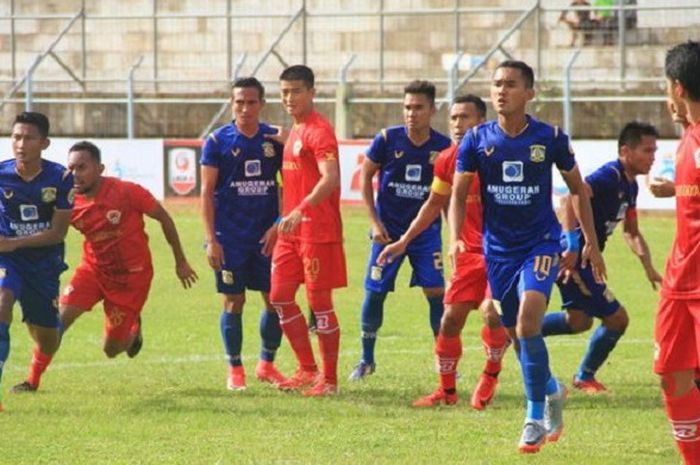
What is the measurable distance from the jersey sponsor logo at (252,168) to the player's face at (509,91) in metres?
3.19

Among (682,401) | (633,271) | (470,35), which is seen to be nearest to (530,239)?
(682,401)

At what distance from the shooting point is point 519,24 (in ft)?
108

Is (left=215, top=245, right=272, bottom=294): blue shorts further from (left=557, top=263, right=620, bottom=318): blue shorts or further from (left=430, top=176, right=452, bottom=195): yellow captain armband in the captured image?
(left=557, top=263, right=620, bottom=318): blue shorts

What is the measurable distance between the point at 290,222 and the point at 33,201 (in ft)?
6.09

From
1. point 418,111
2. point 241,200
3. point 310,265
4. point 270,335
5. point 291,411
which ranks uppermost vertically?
point 418,111

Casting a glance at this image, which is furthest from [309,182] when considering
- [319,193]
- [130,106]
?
[130,106]

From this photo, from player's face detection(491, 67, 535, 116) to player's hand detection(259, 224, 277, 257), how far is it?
121 inches

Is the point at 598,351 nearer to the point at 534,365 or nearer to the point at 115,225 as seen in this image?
the point at 534,365

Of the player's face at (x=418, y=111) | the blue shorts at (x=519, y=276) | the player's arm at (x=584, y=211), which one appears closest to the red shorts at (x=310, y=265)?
the player's face at (x=418, y=111)

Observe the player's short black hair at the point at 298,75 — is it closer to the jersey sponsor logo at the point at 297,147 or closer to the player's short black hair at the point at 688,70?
the jersey sponsor logo at the point at 297,147

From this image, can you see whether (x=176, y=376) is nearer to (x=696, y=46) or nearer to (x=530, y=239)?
(x=530, y=239)

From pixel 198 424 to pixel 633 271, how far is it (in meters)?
12.3

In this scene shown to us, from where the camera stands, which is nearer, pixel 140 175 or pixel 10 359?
pixel 10 359

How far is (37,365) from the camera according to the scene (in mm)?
12930
